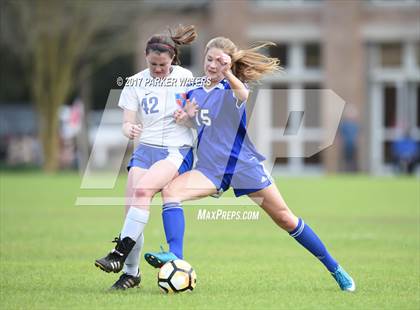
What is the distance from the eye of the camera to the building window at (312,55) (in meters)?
38.9

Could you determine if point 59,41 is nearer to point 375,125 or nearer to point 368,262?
point 375,125

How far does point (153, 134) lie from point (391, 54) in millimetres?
31058

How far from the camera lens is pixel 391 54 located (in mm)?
38000

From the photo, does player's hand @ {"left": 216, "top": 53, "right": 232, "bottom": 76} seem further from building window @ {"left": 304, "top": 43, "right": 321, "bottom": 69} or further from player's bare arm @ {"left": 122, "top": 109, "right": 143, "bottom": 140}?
building window @ {"left": 304, "top": 43, "right": 321, "bottom": 69}

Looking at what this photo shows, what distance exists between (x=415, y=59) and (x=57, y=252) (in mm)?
28562

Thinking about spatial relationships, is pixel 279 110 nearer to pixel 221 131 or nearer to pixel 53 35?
pixel 53 35

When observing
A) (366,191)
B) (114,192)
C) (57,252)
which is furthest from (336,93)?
(57,252)

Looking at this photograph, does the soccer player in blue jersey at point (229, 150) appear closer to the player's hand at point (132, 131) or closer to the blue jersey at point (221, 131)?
the blue jersey at point (221, 131)

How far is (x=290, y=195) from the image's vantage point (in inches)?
857

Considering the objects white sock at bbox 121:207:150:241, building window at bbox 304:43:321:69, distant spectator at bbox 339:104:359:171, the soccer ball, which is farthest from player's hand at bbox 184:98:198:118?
building window at bbox 304:43:321:69

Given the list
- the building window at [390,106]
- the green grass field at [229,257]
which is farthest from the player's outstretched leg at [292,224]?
the building window at [390,106]

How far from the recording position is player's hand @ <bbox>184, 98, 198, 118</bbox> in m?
7.86

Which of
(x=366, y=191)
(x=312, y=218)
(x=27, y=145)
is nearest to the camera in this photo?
(x=312, y=218)

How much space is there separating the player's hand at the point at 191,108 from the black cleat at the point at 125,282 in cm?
144
